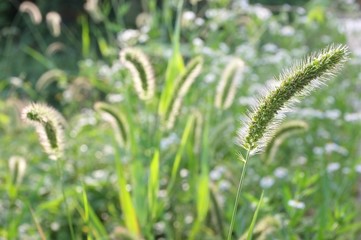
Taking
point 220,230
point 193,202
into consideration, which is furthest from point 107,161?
point 220,230

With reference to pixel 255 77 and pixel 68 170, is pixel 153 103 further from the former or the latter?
pixel 255 77

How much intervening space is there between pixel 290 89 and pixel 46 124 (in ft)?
2.14

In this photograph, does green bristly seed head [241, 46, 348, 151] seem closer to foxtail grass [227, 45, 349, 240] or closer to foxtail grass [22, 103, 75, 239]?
foxtail grass [227, 45, 349, 240]

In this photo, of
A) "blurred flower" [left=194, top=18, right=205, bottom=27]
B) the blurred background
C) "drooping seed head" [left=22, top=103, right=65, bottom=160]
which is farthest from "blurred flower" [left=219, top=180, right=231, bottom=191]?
"blurred flower" [left=194, top=18, right=205, bottom=27]

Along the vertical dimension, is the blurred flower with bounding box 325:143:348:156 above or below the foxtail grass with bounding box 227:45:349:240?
below

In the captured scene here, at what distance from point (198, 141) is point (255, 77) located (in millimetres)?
1499

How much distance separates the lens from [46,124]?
5.28 feet

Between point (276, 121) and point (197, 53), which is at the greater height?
point (276, 121)

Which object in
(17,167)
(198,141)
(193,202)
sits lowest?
(193,202)

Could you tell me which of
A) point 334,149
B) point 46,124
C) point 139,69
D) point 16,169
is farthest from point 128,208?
point 334,149

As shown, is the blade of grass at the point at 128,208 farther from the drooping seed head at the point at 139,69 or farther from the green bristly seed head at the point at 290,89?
the green bristly seed head at the point at 290,89

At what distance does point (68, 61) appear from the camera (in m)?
6.80

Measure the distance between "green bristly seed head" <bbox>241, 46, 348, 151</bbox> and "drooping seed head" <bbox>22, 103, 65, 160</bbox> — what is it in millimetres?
548

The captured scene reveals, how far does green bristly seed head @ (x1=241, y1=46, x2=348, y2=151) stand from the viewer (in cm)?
122
